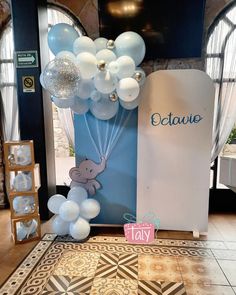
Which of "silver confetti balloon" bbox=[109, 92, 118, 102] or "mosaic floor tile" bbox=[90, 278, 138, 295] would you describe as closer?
"mosaic floor tile" bbox=[90, 278, 138, 295]

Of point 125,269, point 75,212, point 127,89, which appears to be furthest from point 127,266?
point 127,89

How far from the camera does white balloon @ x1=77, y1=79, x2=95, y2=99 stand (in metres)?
2.29

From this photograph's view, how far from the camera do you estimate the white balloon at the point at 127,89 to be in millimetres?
2211

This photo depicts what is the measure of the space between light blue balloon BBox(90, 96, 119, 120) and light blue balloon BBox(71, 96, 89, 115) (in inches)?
2.2

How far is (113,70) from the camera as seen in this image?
7.28ft

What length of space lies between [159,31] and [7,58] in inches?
77.2

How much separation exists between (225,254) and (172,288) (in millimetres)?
740

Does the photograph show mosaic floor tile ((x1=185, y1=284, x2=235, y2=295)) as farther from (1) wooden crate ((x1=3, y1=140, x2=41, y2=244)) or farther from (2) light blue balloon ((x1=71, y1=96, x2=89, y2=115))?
(2) light blue balloon ((x1=71, y1=96, x2=89, y2=115))

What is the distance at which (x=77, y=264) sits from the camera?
219 cm

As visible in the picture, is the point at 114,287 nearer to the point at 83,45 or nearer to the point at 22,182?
the point at 22,182

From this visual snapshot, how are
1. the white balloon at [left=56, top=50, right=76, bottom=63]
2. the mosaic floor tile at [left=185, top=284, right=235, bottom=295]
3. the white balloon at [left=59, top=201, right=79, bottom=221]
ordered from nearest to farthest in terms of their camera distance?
the mosaic floor tile at [left=185, top=284, right=235, bottom=295], the white balloon at [left=56, top=50, right=76, bottom=63], the white balloon at [left=59, top=201, right=79, bottom=221]

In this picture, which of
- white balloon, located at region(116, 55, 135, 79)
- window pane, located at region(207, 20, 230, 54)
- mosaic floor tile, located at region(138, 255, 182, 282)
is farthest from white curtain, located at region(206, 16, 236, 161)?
mosaic floor tile, located at region(138, 255, 182, 282)

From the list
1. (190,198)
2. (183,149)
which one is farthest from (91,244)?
(183,149)

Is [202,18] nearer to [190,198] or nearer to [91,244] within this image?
[190,198]
